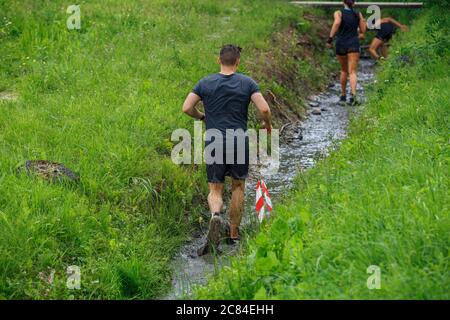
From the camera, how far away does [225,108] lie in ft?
29.2

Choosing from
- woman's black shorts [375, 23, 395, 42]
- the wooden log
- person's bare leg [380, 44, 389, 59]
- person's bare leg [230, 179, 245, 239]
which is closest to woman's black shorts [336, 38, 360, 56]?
woman's black shorts [375, 23, 395, 42]

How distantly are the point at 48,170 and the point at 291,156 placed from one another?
5272 millimetres

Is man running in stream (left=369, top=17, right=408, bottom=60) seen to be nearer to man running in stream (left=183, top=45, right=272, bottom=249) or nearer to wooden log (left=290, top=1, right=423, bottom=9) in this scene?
wooden log (left=290, top=1, right=423, bottom=9)

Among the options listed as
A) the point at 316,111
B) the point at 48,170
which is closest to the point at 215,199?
the point at 48,170

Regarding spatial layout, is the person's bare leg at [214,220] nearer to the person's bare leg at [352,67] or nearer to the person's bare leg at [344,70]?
the person's bare leg at [352,67]

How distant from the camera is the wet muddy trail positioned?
28.4 ft

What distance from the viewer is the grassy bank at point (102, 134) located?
25.8ft

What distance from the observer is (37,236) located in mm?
7781

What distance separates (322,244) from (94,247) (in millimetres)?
2735

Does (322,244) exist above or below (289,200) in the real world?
above

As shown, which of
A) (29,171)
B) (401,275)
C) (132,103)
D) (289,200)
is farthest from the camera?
(132,103)

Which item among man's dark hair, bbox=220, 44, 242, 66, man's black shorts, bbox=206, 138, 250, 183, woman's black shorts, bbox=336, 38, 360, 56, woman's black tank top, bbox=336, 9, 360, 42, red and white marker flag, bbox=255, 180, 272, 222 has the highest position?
man's dark hair, bbox=220, 44, 242, 66
